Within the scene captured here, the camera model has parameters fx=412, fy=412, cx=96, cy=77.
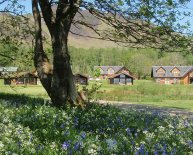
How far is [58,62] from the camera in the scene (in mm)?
14914

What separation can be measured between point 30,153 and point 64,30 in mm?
10086

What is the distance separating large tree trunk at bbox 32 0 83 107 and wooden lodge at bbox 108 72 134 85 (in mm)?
133758

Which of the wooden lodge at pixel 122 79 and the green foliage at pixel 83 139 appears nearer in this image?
the green foliage at pixel 83 139

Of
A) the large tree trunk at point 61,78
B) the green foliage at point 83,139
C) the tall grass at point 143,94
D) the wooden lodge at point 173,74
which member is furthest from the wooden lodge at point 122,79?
the green foliage at point 83,139

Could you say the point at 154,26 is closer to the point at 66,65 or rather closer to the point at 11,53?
the point at 66,65

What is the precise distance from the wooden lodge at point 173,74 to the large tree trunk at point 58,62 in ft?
528

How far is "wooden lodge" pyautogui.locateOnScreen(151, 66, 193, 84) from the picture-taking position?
569 feet

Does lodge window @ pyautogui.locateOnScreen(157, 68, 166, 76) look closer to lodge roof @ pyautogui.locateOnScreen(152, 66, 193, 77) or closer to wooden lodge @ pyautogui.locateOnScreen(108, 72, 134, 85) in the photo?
lodge roof @ pyautogui.locateOnScreen(152, 66, 193, 77)

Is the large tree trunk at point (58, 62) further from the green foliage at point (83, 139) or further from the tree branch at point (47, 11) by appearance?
the green foliage at point (83, 139)

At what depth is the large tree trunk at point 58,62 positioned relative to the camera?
1482 cm

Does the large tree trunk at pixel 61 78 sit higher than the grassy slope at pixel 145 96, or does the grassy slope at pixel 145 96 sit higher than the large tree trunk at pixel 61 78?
the large tree trunk at pixel 61 78

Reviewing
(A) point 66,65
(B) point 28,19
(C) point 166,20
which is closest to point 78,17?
(B) point 28,19

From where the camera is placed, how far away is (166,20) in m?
14.0

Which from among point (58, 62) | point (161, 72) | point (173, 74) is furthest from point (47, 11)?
point (161, 72)
